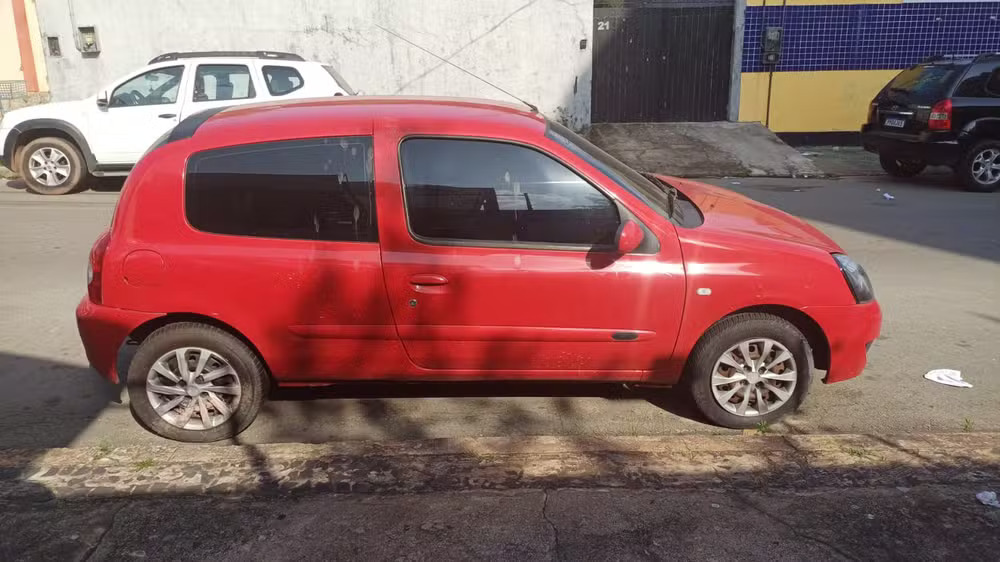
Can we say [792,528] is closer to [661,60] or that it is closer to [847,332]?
[847,332]

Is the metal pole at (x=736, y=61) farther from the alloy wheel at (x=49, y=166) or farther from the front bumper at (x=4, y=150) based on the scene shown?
the front bumper at (x=4, y=150)

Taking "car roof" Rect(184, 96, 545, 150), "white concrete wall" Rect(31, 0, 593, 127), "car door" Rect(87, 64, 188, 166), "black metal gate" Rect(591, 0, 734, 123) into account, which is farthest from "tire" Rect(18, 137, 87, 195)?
"black metal gate" Rect(591, 0, 734, 123)

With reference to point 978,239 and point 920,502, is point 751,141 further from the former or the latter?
point 920,502

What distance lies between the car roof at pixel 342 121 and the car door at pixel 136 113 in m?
6.87

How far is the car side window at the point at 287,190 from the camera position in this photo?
3814 millimetres

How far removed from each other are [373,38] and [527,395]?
12.5m

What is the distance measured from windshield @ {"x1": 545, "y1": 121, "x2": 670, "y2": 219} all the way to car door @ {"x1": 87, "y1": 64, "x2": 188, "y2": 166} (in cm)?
780

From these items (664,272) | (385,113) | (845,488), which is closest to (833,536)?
(845,488)

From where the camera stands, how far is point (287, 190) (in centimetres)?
384

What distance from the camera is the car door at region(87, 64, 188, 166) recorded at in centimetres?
1045

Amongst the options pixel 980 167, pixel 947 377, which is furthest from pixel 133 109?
pixel 980 167

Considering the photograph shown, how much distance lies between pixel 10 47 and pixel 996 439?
18422mm

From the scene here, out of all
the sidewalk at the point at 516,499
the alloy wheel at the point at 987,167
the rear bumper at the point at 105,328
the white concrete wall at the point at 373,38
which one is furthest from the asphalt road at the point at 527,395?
the white concrete wall at the point at 373,38

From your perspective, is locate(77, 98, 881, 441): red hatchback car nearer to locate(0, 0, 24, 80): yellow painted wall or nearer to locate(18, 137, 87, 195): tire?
locate(18, 137, 87, 195): tire
